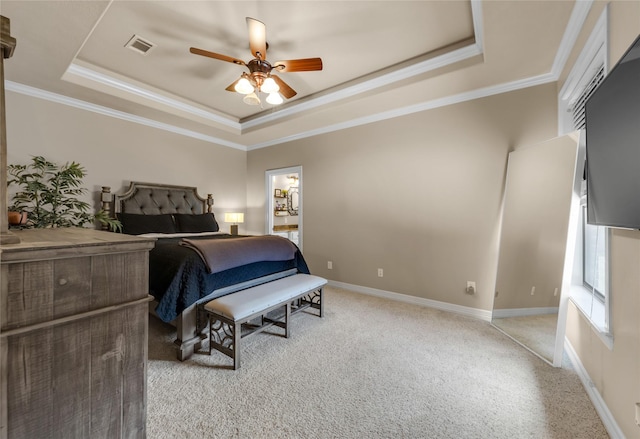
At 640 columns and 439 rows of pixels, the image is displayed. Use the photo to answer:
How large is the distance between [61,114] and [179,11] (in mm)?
2317

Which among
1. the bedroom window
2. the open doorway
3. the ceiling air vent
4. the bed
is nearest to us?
the bedroom window

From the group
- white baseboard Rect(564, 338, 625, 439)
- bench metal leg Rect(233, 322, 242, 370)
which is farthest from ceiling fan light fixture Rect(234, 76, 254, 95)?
white baseboard Rect(564, 338, 625, 439)

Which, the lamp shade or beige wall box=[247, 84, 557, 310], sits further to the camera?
the lamp shade

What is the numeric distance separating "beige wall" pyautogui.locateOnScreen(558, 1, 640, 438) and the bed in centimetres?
231

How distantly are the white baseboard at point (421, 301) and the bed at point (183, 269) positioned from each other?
1.09 metres

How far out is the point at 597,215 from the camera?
57.8 inches

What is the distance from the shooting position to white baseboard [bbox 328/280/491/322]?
114 inches

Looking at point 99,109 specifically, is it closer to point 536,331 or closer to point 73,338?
point 73,338

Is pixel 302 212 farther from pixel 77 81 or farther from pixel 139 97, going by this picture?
pixel 77 81

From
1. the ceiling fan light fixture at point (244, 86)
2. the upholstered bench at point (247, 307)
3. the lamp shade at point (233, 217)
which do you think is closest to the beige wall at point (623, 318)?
the upholstered bench at point (247, 307)

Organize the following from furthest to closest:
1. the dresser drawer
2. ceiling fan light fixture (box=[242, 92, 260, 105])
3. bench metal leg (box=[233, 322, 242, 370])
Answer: ceiling fan light fixture (box=[242, 92, 260, 105]) → bench metal leg (box=[233, 322, 242, 370]) → the dresser drawer

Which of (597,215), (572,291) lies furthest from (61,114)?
(572,291)

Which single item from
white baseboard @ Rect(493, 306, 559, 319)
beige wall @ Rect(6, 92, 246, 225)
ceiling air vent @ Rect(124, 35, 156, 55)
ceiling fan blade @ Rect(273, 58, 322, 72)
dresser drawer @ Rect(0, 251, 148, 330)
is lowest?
white baseboard @ Rect(493, 306, 559, 319)

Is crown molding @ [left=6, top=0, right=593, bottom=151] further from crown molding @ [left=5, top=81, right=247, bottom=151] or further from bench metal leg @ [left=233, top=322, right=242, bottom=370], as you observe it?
bench metal leg @ [left=233, top=322, right=242, bottom=370]
